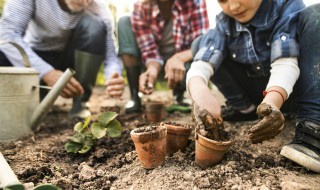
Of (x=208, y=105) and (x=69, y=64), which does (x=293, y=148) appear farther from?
(x=69, y=64)

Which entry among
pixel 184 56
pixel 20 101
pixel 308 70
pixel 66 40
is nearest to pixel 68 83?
pixel 20 101

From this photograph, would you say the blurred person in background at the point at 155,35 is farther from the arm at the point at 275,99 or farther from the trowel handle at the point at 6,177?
the trowel handle at the point at 6,177

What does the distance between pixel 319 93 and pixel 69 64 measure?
236 cm

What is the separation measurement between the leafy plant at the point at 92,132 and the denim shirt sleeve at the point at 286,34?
1.03 metres

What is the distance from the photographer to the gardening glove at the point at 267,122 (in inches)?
55.7

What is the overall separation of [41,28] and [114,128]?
144 cm

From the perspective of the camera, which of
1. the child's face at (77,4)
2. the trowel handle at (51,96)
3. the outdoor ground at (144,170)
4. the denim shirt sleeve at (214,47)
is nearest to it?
the outdoor ground at (144,170)

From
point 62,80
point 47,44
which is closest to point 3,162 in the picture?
point 62,80

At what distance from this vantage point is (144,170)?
1528 millimetres

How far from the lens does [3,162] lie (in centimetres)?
139

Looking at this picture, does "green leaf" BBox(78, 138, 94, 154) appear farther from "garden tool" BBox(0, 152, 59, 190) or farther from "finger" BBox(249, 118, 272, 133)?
"finger" BBox(249, 118, 272, 133)

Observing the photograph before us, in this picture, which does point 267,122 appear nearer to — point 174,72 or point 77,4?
point 174,72

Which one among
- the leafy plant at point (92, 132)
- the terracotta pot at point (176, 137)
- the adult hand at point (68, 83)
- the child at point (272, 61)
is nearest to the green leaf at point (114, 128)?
the leafy plant at point (92, 132)

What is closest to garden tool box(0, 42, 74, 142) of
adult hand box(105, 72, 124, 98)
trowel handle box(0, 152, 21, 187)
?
adult hand box(105, 72, 124, 98)
